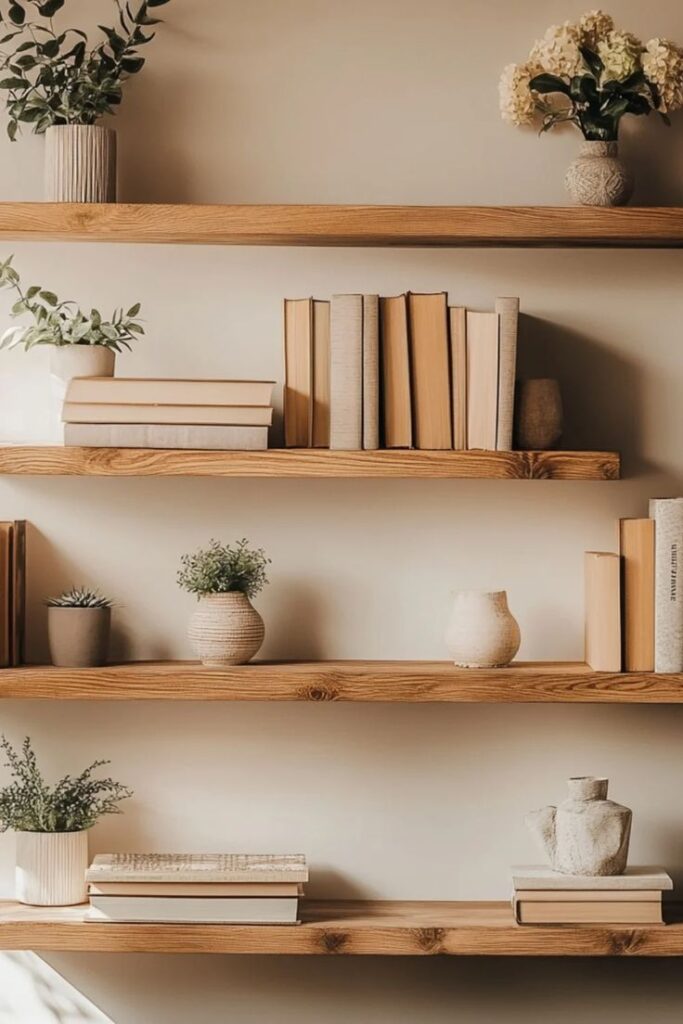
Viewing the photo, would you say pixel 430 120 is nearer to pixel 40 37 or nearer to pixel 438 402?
pixel 438 402

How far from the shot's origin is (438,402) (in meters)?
2.16

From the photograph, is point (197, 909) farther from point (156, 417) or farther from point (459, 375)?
point (459, 375)

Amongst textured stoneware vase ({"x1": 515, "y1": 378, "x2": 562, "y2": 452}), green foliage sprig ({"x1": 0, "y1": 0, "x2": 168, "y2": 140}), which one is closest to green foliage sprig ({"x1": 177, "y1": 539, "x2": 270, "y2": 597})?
textured stoneware vase ({"x1": 515, "y1": 378, "x2": 562, "y2": 452})

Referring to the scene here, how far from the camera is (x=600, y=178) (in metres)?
2.16

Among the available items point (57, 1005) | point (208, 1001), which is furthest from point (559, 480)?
point (57, 1005)

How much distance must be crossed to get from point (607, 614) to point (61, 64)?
1.28 metres

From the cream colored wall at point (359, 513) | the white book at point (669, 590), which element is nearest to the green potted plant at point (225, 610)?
the cream colored wall at point (359, 513)

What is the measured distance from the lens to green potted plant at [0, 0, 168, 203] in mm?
2180

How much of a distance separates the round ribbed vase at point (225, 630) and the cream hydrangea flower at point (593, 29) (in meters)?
1.05

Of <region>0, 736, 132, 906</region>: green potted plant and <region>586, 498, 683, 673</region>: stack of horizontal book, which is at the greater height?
<region>586, 498, 683, 673</region>: stack of horizontal book

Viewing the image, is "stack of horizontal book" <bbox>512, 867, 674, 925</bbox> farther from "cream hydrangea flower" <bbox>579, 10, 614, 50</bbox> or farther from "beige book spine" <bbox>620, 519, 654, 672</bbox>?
"cream hydrangea flower" <bbox>579, 10, 614, 50</bbox>

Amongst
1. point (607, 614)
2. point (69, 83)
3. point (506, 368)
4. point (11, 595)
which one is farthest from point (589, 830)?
point (69, 83)

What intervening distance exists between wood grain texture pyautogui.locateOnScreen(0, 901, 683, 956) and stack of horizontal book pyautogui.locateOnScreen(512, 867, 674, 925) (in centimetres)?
1

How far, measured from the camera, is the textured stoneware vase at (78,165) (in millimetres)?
2170
